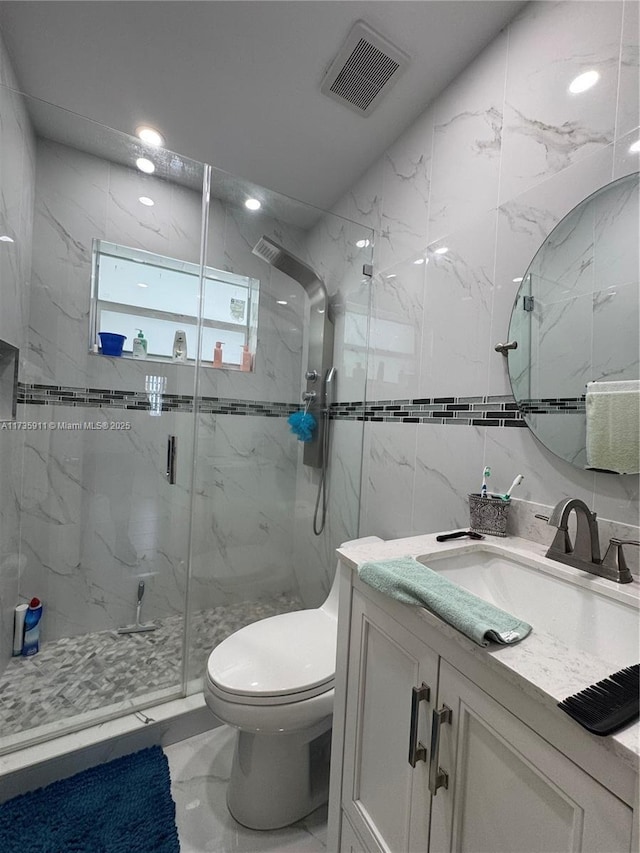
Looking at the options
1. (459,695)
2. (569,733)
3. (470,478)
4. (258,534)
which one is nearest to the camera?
(569,733)

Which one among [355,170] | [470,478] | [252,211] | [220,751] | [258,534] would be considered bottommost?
[220,751]

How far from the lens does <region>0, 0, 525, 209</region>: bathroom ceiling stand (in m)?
1.25

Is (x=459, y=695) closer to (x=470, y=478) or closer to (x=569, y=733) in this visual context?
(x=569, y=733)

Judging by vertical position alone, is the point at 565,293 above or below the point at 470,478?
above

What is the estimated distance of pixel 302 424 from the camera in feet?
6.67

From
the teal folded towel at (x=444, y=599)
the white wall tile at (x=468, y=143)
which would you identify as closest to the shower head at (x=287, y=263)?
the white wall tile at (x=468, y=143)

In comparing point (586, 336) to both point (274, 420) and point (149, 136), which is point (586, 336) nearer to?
point (274, 420)

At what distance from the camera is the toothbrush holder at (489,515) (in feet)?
3.60

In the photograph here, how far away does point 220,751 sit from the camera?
1.42m

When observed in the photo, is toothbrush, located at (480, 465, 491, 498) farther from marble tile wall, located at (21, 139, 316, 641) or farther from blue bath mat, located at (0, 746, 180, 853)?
blue bath mat, located at (0, 746, 180, 853)

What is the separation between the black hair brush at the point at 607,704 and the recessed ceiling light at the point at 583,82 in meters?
1.41

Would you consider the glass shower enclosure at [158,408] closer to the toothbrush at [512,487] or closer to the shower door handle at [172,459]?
the shower door handle at [172,459]

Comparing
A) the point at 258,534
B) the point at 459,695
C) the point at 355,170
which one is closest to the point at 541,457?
the point at 459,695

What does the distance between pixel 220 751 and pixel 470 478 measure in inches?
56.0
